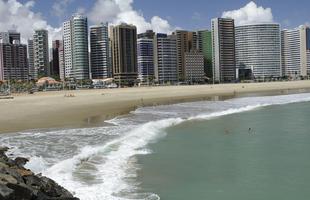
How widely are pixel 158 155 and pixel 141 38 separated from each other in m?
143

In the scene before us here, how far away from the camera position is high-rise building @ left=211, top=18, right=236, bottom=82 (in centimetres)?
16425

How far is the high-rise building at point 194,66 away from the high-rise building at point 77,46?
35.2 m

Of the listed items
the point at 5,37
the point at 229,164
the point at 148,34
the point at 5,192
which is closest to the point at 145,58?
the point at 148,34

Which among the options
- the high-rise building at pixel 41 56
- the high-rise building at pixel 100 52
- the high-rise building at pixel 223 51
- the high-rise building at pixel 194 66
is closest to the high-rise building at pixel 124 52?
the high-rise building at pixel 100 52

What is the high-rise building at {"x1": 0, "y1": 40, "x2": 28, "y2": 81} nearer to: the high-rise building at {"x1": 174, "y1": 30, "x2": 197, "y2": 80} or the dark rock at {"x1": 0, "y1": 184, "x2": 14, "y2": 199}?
the high-rise building at {"x1": 174, "y1": 30, "x2": 197, "y2": 80}

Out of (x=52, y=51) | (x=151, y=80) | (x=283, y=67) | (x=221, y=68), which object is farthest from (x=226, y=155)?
(x=283, y=67)

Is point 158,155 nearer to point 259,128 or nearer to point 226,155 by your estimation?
point 226,155

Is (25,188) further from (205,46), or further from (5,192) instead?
(205,46)

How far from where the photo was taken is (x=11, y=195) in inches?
322

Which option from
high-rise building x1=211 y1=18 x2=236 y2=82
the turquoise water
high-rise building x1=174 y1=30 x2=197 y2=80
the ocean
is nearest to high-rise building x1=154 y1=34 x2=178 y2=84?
high-rise building x1=174 y1=30 x2=197 y2=80

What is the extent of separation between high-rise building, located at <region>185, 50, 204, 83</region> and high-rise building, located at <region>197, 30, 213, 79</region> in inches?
427

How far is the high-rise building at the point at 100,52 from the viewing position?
14650 centimetres

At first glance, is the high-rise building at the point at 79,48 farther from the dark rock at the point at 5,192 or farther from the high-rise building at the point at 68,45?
the dark rock at the point at 5,192

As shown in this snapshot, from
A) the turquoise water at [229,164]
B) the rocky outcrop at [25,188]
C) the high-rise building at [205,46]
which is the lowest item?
the turquoise water at [229,164]
